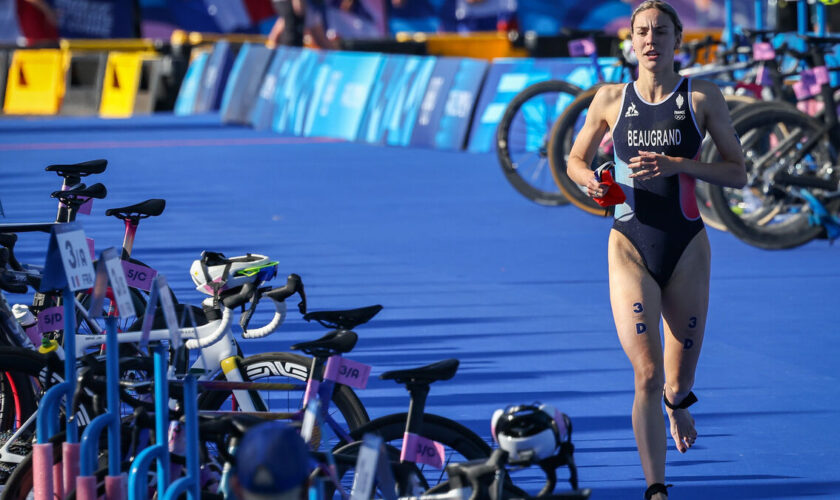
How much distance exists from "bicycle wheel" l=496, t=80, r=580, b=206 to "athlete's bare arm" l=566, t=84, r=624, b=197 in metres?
7.88

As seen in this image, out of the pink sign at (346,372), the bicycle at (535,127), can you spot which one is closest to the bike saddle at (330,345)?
the pink sign at (346,372)

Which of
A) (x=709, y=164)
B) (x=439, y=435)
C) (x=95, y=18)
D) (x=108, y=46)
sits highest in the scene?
(x=95, y=18)

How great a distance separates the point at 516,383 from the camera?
7980 millimetres

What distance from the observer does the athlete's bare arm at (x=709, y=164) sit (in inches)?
225

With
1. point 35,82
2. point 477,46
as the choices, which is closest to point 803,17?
point 35,82

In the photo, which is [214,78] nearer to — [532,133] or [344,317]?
[532,133]

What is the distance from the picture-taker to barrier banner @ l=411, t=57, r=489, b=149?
20594 mm

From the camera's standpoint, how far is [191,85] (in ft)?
102

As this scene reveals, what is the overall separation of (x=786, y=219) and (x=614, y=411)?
5947mm

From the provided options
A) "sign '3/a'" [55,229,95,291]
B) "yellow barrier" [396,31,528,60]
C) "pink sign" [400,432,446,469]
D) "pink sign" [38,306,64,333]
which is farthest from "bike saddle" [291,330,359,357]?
"yellow barrier" [396,31,528,60]

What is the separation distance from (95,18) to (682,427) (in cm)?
3395

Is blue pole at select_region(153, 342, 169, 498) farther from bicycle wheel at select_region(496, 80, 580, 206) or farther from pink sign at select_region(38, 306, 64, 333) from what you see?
bicycle wheel at select_region(496, 80, 580, 206)

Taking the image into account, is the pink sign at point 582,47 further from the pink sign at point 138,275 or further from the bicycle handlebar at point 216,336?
the bicycle handlebar at point 216,336

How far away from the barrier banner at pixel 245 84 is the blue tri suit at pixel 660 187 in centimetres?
2170
